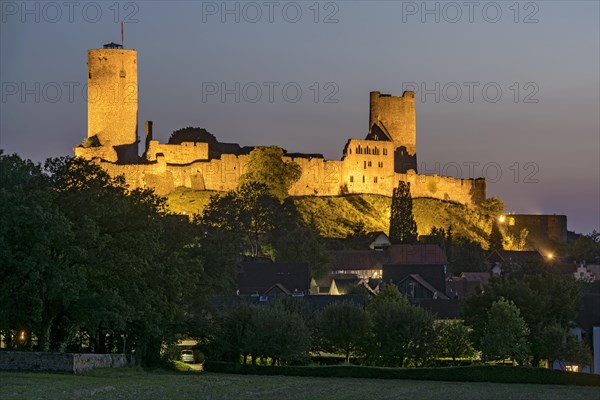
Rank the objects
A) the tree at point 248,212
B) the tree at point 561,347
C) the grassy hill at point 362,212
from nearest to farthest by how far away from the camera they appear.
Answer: the tree at point 561,347, the tree at point 248,212, the grassy hill at point 362,212

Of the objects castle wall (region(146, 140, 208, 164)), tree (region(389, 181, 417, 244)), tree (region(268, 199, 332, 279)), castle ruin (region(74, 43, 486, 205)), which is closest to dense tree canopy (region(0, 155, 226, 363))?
tree (region(268, 199, 332, 279))

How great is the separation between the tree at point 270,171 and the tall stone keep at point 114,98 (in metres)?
13.1

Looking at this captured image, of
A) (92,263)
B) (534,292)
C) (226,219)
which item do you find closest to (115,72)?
(226,219)

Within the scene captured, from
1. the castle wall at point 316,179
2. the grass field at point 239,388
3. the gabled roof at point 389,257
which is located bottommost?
the grass field at point 239,388

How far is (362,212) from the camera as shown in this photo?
6304 inches

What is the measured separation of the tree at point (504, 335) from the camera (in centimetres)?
6725

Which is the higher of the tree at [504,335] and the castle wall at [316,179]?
the castle wall at [316,179]

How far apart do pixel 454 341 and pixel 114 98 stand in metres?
85.1

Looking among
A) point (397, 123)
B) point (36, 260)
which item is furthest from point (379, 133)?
point (36, 260)

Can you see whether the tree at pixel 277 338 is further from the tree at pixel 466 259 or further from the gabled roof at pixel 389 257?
the tree at pixel 466 259

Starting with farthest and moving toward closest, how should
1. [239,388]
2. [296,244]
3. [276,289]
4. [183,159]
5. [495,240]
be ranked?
[495,240], [183,159], [296,244], [276,289], [239,388]

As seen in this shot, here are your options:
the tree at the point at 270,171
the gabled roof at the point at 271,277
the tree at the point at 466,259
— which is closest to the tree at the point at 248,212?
the tree at the point at 270,171

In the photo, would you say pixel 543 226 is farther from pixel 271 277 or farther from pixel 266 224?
pixel 271 277

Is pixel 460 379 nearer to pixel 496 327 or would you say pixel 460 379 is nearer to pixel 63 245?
pixel 496 327
